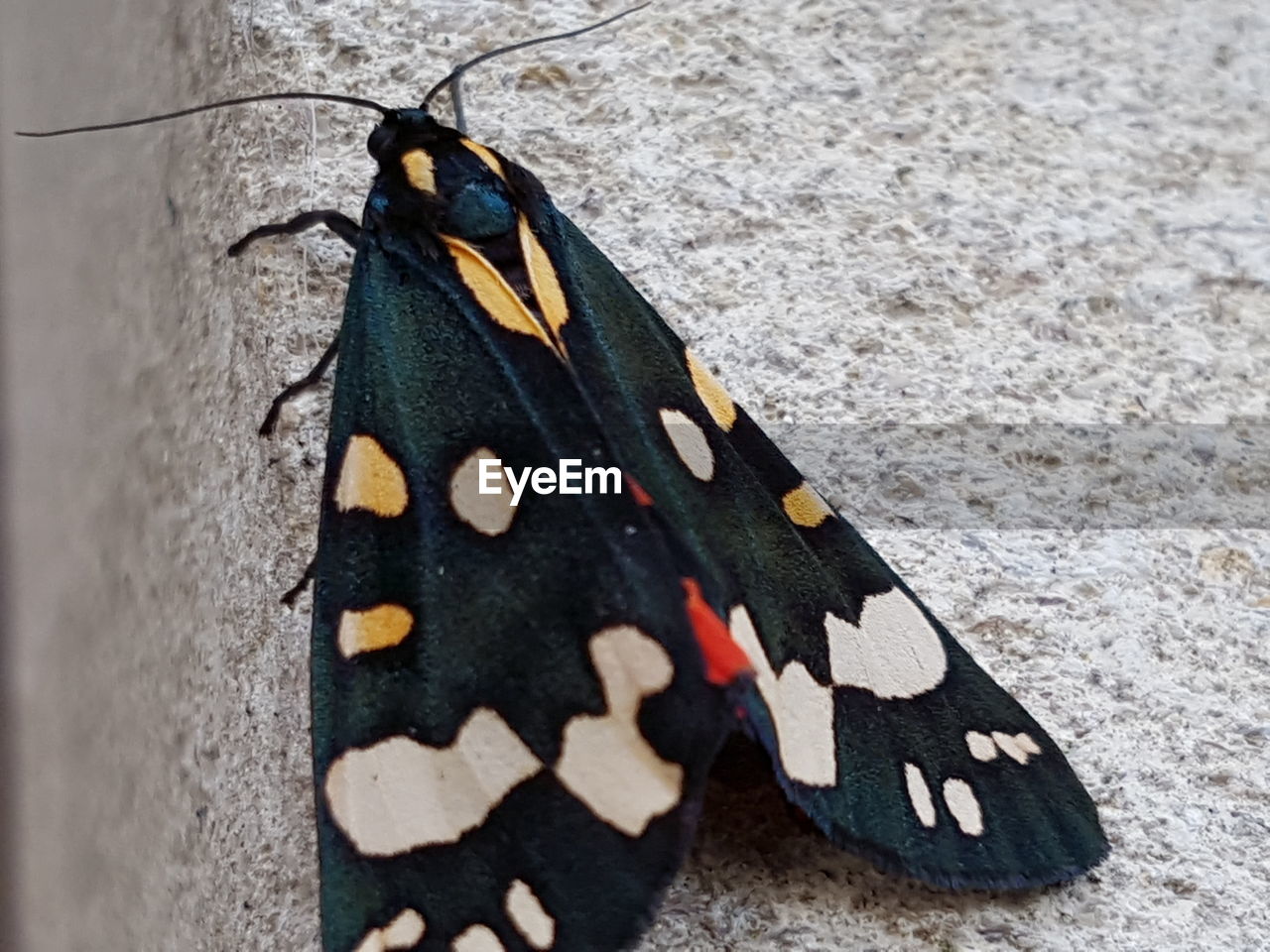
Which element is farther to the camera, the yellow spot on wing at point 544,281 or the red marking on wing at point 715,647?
the yellow spot on wing at point 544,281

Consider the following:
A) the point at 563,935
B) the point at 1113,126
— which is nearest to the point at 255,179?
the point at 563,935

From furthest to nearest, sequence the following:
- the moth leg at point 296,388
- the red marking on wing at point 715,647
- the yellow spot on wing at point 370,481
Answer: the moth leg at point 296,388
the yellow spot on wing at point 370,481
the red marking on wing at point 715,647

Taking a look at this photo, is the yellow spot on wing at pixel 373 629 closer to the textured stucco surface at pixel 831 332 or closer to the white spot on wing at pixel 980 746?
the textured stucco surface at pixel 831 332

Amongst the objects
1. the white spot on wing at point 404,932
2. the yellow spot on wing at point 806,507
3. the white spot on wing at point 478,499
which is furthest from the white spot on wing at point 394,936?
the yellow spot on wing at point 806,507

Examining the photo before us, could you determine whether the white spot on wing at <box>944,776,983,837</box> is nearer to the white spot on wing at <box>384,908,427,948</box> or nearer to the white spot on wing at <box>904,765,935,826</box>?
the white spot on wing at <box>904,765,935,826</box>

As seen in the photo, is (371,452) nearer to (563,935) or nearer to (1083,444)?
(563,935)

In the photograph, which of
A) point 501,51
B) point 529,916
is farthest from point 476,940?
point 501,51

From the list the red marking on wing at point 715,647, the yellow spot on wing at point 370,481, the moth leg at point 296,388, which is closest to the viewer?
the red marking on wing at point 715,647
